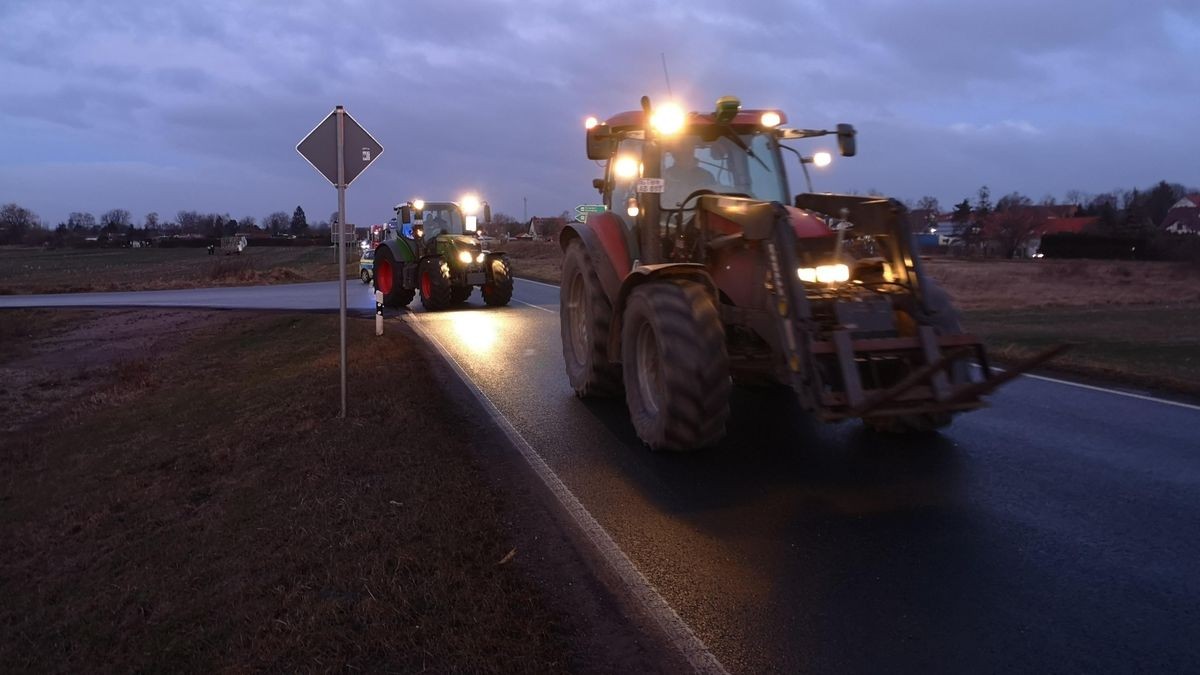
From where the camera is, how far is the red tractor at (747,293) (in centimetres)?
619

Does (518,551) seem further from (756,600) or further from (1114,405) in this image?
(1114,405)

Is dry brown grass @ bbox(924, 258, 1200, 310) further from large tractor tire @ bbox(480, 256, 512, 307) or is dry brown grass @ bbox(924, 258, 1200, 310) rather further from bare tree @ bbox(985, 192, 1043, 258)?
bare tree @ bbox(985, 192, 1043, 258)

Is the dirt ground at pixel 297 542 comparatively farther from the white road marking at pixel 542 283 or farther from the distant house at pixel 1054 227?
the distant house at pixel 1054 227

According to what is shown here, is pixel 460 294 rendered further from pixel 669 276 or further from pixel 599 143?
pixel 669 276

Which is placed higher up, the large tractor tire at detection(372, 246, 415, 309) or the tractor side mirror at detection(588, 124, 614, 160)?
the tractor side mirror at detection(588, 124, 614, 160)

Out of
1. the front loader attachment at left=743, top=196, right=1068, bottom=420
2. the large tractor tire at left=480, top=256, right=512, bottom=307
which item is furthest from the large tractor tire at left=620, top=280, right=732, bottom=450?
the large tractor tire at left=480, top=256, right=512, bottom=307

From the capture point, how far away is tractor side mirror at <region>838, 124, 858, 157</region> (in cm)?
840

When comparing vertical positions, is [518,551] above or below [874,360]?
below

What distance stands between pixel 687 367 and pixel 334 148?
484cm

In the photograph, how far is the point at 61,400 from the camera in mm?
16328

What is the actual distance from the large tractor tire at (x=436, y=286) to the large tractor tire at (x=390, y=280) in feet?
3.06

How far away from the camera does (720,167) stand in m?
8.41

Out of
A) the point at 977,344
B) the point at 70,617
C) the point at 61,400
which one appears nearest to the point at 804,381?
the point at 977,344

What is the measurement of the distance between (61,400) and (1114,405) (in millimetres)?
16148
